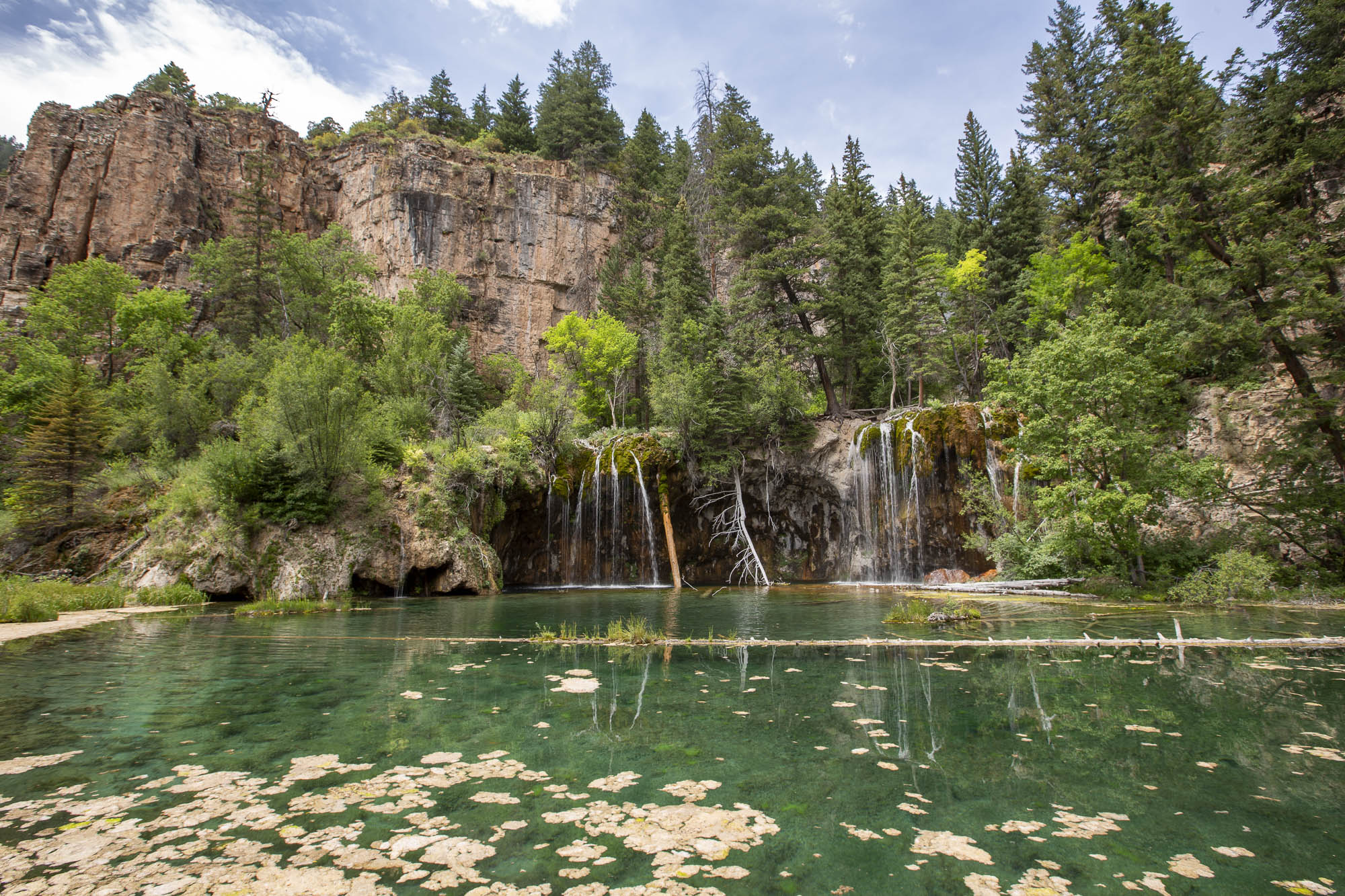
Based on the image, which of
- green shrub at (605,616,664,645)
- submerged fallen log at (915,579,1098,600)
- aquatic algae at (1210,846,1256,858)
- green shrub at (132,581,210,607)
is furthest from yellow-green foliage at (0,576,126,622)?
submerged fallen log at (915,579,1098,600)

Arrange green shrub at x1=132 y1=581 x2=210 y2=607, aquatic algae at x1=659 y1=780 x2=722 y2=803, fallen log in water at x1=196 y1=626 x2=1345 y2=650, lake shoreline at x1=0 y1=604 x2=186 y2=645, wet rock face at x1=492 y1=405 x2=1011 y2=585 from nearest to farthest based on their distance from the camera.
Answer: aquatic algae at x1=659 y1=780 x2=722 y2=803
fallen log in water at x1=196 y1=626 x2=1345 y2=650
lake shoreline at x1=0 y1=604 x2=186 y2=645
green shrub at x1=132 y1=581 x2=210 y2=607
wet rock face at x1=492 y1=405 x2=1011 y2=585

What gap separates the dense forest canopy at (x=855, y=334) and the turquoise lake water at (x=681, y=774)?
10431mm

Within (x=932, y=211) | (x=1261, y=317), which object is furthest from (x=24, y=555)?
(x=932, y=211)

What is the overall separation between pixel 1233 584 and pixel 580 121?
51.8 metres

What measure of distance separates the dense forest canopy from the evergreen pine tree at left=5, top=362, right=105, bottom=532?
9 cm

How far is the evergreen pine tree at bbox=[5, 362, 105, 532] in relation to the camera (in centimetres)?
1855

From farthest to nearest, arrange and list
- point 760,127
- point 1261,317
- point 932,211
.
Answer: point 932,211
point 760,127
point 1261,317

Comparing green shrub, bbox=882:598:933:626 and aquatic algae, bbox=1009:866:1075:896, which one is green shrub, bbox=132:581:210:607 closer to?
green shrub, bbox=882:598:933:626

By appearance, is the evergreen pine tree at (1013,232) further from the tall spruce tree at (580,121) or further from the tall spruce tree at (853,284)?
the tall spruce tree at (580,121)

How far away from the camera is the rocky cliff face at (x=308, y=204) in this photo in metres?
36.6

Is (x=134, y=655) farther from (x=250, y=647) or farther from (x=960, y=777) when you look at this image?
(x=960, y=777)

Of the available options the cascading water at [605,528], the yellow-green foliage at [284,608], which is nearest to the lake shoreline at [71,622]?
the yellow-green foliage at [284,608]

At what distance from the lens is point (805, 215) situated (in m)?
31.1

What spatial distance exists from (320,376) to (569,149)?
126ft
